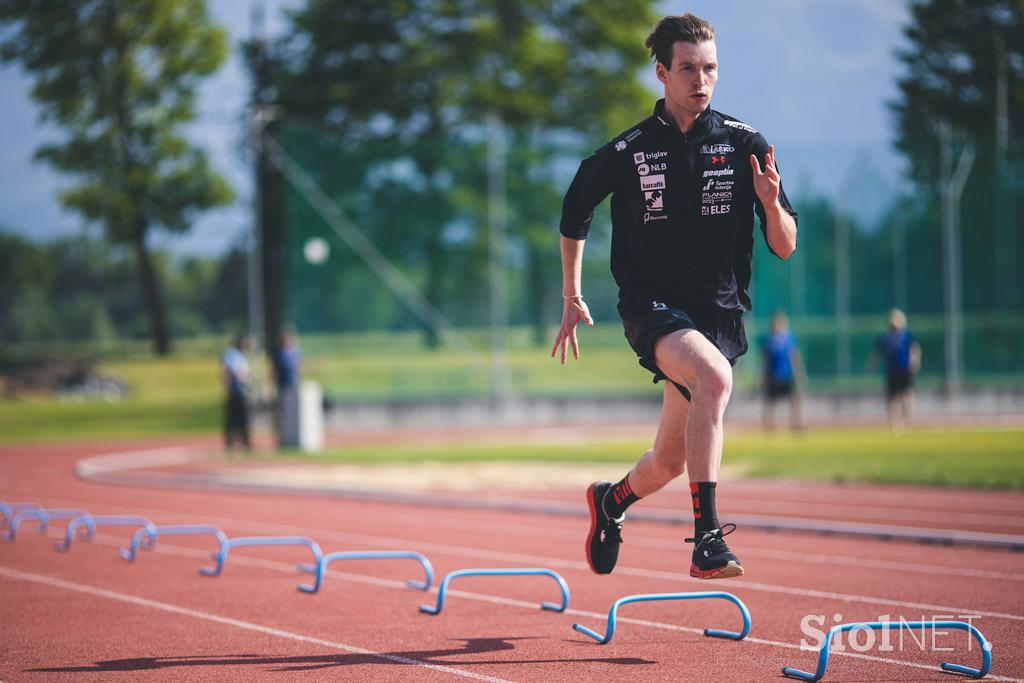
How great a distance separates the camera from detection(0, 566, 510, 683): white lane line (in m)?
5.83

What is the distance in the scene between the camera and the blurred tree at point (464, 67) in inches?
1761

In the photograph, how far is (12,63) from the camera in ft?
161

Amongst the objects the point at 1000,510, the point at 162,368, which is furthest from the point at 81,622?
the point at 162,368

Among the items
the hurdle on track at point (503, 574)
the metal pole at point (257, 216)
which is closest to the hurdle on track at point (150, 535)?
the hurdle on track at point (503, 574)

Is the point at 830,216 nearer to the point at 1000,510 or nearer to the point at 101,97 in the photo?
the point at 1000,510

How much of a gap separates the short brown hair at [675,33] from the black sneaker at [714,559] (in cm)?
205

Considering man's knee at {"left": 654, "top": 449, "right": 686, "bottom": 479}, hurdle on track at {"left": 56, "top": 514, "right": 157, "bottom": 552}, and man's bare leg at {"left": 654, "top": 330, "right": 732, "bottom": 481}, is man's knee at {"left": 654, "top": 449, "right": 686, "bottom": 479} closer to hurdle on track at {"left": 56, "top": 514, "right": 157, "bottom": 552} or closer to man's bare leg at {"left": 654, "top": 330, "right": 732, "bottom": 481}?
man's bare leg at {"left": 654, "top": 330, "right": 732, "bottom": 481}

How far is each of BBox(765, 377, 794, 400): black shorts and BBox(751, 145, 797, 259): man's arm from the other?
17237mm

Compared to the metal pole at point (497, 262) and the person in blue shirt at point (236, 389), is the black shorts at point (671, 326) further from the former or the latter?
the metal pole at point (497, 262)

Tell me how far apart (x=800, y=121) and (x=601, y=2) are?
3005 centimetres

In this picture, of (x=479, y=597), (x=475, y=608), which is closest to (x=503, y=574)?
(x=475, y=608)

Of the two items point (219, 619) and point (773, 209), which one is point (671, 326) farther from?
point (219, 619)

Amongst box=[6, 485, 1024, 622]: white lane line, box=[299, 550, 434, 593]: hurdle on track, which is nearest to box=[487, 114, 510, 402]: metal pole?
box=[6, 485, 1024, 622]: white lane line

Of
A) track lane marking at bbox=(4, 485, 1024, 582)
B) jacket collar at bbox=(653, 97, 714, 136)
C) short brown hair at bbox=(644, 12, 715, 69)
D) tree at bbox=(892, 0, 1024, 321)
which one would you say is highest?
tree at bbox=(892, 0, 1024, 321)
